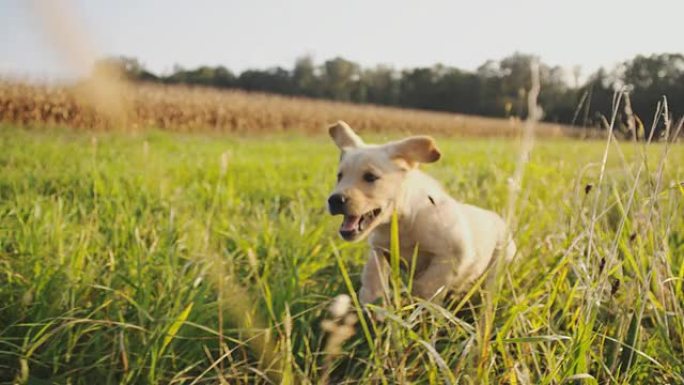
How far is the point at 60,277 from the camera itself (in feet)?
6.59

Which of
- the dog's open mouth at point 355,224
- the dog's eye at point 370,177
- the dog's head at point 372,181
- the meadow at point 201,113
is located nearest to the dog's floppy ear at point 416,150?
the dog's head at point 372,181

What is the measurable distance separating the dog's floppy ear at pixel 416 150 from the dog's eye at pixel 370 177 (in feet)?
0.42

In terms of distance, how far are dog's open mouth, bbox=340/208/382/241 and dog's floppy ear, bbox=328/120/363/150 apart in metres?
0.44

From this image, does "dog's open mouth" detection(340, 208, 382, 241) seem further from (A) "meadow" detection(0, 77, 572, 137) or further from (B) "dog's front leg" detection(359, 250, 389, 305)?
(A) "meadow" detection(0, 77, 572, 137)

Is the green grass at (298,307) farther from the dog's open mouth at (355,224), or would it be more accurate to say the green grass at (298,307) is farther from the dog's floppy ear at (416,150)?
the dog's floppy ear at (416,150)

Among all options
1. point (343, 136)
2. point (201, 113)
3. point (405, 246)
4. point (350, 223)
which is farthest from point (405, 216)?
point (201, 113)

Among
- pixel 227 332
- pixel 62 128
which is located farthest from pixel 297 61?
pixel 227 332

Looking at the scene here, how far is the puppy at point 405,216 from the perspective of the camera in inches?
85.9

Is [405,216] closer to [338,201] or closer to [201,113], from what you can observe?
[338,201]

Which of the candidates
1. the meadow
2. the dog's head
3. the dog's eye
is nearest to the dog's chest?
the dog's head

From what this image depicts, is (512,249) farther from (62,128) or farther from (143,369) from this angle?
(62,128)

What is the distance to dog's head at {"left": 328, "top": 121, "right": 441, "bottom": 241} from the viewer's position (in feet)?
7.06

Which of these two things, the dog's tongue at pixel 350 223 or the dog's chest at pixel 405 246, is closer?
the dog's tongue at pixel 350 223

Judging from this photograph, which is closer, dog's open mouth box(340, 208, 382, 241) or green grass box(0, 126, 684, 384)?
green grass box(0, 126, 684, 384)
